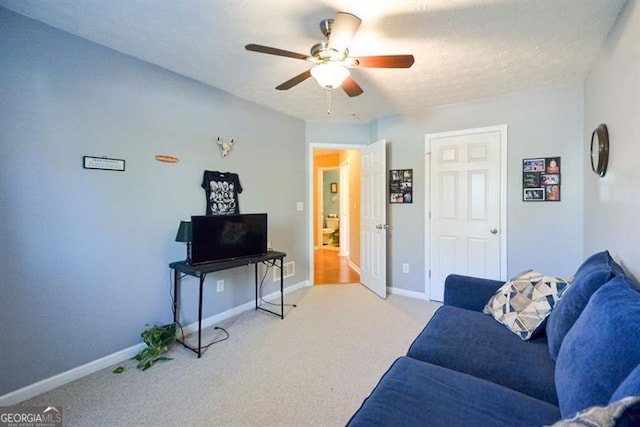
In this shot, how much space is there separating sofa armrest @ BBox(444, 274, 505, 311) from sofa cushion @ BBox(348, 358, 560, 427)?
0.95 m

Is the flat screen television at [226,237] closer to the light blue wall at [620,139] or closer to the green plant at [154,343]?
the green plant at [154,343]

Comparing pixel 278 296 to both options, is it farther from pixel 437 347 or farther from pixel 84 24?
pixel 84 24

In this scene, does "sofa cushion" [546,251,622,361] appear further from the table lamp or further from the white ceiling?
the table lamp

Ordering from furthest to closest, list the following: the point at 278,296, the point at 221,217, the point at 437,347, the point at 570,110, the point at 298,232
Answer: the point at 298,232 < the point at 278,296 < the point at 570,110 < the point at 221,217 < the point at 437,347

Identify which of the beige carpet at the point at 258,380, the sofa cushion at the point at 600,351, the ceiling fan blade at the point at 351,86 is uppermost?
the ceiling fan blade at the point at 351,86

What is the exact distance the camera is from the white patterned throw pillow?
1695 millimetres

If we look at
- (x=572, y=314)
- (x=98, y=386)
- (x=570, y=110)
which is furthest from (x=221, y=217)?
(x=570, y=110)

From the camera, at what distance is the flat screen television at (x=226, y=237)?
2.52 meters

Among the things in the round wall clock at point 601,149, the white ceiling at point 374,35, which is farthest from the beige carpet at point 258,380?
the white ceiling at point 374,35

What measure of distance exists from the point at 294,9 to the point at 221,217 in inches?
67.6

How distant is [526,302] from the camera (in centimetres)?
181

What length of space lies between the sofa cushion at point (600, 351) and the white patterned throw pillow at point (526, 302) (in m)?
0.57

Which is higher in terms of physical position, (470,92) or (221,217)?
(470,92)

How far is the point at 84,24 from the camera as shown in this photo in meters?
1.94
